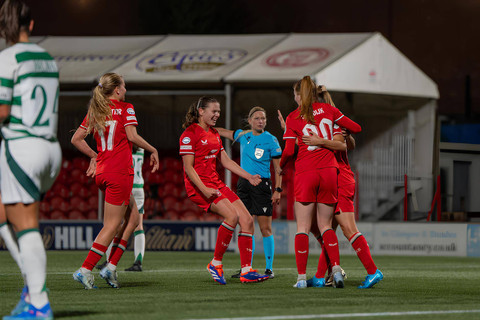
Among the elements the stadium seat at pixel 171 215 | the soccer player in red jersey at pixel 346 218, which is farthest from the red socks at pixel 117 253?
the stadium seat at pixel 171 215

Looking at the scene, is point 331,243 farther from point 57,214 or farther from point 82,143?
point 57,214

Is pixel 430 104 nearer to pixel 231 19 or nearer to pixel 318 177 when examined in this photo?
pixel 318 177

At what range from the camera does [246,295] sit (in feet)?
26.8

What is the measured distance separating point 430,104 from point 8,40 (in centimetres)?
1559

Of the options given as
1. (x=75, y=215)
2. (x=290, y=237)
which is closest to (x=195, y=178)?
(x=290, y=237)

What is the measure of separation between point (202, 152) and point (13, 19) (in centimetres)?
366

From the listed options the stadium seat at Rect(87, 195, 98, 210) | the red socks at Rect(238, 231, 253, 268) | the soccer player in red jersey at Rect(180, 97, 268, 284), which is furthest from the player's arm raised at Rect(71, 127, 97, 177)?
the stadium seat at Rect(87, 195, 98, 210)

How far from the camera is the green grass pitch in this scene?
6.72m

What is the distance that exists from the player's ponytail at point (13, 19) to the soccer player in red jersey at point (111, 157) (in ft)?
9.40

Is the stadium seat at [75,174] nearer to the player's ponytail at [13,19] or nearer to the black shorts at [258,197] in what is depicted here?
the black shorts at [258,197]

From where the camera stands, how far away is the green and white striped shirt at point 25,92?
589cm

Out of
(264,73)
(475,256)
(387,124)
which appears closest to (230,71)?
(264,73)

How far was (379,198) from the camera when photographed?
18516 millimetres

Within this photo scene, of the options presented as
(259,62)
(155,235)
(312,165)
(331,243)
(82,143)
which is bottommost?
(155,235)
